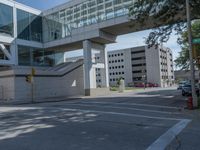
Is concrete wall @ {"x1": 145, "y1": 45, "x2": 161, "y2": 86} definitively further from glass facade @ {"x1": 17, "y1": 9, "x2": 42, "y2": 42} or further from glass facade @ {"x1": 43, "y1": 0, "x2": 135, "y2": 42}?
glass facade @ {"x1": 17, "y1": 9, "x2": 42, "y2": 42}

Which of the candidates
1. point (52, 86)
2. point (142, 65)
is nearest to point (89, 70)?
point (52, 86)

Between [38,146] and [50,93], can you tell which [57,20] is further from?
[38,146]

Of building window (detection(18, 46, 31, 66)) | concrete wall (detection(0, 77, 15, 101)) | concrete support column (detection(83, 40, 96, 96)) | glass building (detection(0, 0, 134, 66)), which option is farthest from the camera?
building window (detection(18, 46, 31, 66))

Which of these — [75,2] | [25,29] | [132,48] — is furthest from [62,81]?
[132,48]

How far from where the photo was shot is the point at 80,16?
41.7m

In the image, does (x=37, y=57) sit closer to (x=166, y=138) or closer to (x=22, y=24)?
(x=22, y=24)

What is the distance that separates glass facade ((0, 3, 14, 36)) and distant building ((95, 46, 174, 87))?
6972cm

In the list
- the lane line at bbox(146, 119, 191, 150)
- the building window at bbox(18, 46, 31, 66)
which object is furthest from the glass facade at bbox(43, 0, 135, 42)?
the lane line at bbox(146, 119, 191, 150)

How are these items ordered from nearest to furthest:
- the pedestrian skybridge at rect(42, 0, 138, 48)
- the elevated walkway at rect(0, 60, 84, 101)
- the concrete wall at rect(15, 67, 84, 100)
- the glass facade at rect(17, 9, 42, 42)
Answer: the elevated walkway at rect(0, 60, 84, 101), the concrete wall at rect(15, 67, 84, 100), the pedestrian skybridge at rect(42, 0, 138, 48), the glass facade at rect(17, 9, 42, 42)

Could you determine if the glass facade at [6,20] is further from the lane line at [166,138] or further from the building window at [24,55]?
the lane line at [166,138]

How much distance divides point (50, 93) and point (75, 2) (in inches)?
622

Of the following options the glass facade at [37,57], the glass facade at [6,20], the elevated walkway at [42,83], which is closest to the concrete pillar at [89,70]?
the elevated walkway at [42,83]

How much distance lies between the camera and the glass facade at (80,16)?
3726cm

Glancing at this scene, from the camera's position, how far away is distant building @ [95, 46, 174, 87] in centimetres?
11038
